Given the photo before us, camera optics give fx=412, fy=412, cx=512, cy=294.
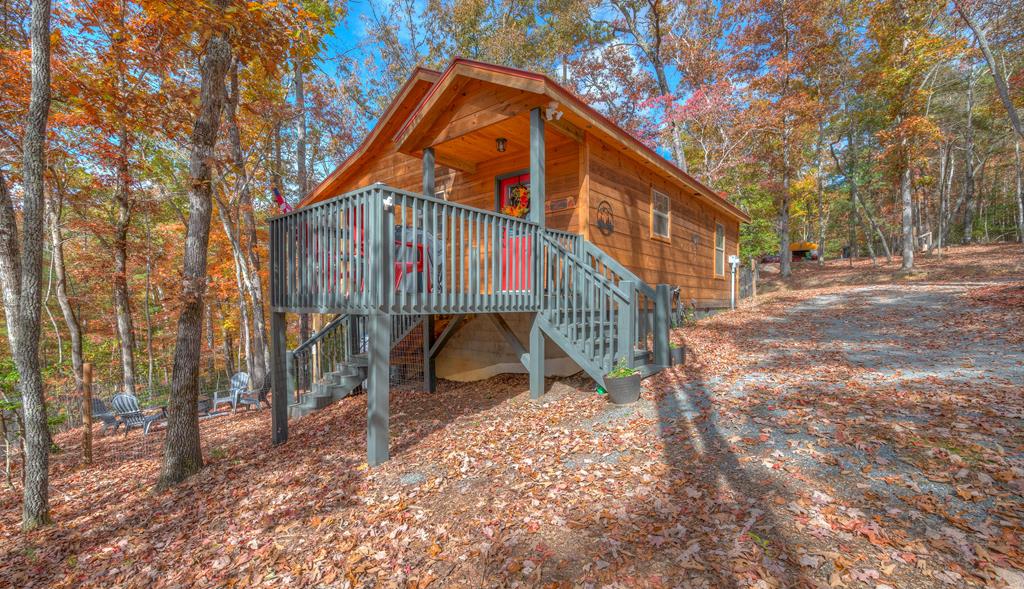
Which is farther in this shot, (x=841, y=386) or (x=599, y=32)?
(x=599, y=32)

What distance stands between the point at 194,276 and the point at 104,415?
780 cm

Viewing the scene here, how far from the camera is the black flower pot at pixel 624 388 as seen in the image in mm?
4984

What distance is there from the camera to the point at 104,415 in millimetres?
9422

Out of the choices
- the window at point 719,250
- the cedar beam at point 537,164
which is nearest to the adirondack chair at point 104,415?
the cedar beam at point 537,164

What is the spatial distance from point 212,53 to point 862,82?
73.1 ft

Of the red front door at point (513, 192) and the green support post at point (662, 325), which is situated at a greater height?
the red front door at point (513, 192)

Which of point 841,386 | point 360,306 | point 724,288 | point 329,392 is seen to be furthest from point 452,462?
point 724,288

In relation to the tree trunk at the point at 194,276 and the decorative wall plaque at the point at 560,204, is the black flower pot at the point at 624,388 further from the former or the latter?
the tree trunk at the point at 194,276

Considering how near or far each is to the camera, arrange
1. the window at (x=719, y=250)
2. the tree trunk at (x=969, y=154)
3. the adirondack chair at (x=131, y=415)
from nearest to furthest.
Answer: the adirondack chair at (x=131, y=415) → the window at (x=719, y=250) → the tree trunk at (x=969, y=154)

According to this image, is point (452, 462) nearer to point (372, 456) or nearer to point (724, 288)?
point (372, 456)

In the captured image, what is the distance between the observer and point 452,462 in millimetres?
4219

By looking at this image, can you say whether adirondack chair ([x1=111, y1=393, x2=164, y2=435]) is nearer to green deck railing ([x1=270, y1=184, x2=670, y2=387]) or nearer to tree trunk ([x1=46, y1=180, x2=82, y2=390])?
tree trunk ([x1=46, y1=180, x2=82, y2=390])

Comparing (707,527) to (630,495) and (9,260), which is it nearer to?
(630,495)

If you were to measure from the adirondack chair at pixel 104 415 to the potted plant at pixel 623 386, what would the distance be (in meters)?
11.2
